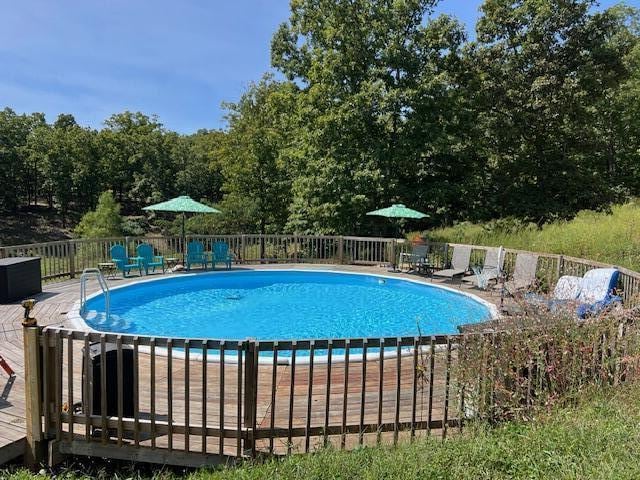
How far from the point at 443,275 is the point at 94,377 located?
30.5 feet

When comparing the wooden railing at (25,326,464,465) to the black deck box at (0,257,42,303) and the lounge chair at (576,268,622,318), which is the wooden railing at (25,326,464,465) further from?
the black deck box at (0,257,42,303)

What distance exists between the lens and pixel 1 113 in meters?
39.4

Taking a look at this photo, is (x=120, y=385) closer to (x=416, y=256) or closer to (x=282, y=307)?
(x=282, y=307)

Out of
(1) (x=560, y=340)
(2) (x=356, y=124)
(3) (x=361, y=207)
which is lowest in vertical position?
(1) (x=560, y=340)

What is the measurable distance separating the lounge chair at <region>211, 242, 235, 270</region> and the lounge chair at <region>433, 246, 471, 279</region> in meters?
5.89

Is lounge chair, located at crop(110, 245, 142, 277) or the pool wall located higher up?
lounge chair, located at crop(110, 245, 142, 277)

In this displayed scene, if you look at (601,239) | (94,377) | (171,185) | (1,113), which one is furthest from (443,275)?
(1,113)

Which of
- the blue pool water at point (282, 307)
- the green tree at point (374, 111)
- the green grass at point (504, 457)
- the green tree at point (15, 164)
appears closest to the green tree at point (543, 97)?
the green tree at point (374, 111)

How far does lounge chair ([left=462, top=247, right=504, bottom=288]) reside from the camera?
1061 centimetres

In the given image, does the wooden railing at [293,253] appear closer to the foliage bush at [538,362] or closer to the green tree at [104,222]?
the foliage bush at [538,362]

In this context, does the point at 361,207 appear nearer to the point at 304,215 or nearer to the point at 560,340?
the point at 304,215

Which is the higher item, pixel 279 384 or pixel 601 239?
pixel 601 239

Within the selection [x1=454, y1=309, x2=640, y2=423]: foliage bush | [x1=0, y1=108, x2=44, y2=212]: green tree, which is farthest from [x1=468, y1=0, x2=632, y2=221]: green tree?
[x1=0, y1=108, x2=44, y2=212]: green tree

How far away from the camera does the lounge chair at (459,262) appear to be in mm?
11677
